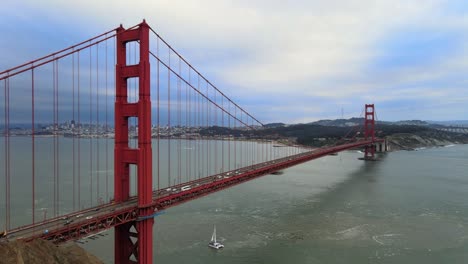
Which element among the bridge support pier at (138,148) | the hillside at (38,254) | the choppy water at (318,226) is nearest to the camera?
the hillside at (38,254)

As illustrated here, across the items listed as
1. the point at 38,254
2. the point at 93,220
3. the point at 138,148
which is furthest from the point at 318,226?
the point at 38,254

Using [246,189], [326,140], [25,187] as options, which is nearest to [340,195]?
[246,189]

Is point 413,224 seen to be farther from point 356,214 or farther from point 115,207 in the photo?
point 115,207

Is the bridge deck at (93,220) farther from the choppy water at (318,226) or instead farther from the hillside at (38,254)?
the choppy water at (318,226)

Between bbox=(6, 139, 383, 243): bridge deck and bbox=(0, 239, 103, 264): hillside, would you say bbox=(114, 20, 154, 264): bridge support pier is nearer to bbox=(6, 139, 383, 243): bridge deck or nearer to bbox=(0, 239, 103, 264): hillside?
bbox=(6, 139, 383, 243): bridge deck

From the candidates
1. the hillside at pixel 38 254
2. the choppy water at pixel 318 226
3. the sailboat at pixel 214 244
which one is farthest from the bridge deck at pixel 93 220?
the choppy water at pixel 318 226

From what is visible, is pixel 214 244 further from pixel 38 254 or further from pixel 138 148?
pixel 38 254
